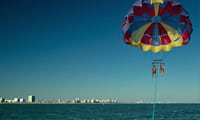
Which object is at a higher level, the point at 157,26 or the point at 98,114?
the point at 157,26

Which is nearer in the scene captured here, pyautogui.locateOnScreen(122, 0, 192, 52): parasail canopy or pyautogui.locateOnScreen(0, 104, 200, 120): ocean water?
pyautogui.locateOnScreen(122, 0, 192, 52): parasail canopy

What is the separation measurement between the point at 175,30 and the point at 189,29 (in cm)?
61

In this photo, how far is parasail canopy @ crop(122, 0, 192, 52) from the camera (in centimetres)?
1466

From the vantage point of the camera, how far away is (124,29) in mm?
15484

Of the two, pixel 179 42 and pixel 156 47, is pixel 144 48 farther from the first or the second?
pixel 179 42

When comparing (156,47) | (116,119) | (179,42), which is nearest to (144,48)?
(156,47)

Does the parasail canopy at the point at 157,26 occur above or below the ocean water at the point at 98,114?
above

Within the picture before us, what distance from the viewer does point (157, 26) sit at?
49.9 feet

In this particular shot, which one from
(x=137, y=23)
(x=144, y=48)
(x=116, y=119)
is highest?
(x=137, y=23)

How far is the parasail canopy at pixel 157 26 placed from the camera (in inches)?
577

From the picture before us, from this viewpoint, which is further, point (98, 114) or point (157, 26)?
point (98, 114)

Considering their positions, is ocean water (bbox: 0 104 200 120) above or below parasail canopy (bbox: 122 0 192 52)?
below

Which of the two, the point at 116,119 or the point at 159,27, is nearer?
the point at 159,27

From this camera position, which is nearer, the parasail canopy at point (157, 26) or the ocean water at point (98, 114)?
the parasail canopy at point (157, 26)
